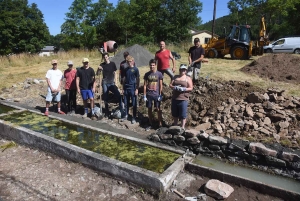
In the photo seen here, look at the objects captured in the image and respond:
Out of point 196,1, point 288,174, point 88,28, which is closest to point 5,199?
point 288,174

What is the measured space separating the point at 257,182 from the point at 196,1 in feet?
103

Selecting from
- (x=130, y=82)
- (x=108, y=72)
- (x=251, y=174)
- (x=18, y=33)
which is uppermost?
(x=18, y=33)

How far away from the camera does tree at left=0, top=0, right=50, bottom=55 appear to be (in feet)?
125

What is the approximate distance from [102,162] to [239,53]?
42.7 feet

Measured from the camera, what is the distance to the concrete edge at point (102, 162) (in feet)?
12.6

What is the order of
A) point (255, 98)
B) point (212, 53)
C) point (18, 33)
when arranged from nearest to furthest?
point (255, 98)
point (212, 53)
point (18, 33)

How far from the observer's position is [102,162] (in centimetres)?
433

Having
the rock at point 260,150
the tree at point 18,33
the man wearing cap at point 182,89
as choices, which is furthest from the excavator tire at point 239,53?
the tree at point 18,33

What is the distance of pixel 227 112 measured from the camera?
5992 millimetres

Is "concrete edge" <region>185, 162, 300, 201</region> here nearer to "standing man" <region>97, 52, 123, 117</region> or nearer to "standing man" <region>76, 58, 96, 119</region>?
"standing man" <region>97, 52, 123, 117</region>

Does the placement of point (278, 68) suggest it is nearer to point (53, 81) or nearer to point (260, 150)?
point (260, 150)

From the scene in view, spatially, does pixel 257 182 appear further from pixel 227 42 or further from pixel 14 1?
pixel 14 1

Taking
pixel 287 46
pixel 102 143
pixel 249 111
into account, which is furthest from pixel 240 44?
pixel 102 143

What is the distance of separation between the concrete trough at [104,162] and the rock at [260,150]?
1218 millimetres
